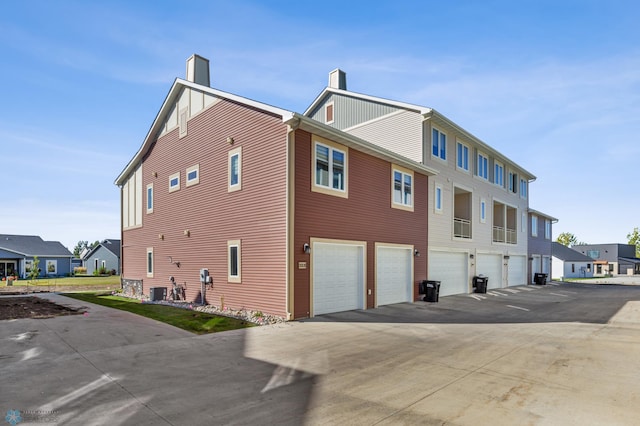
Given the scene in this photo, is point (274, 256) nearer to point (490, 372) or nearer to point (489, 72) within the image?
point (490, 372)

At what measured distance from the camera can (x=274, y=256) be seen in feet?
38.2

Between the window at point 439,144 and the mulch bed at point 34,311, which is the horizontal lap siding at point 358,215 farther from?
the mulch bed at point 34,311

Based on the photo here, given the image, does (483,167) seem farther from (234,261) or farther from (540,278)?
(234,261)

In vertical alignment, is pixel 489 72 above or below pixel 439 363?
above

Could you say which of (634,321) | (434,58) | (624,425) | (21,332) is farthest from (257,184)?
(634,321)

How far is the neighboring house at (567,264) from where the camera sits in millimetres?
53534

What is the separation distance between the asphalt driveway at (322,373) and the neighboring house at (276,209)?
226 cm

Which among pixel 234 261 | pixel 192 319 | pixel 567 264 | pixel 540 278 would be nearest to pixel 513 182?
pixel 540 278

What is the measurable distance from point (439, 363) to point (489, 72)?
11868 mm

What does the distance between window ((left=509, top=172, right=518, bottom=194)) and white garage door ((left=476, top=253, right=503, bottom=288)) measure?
596cm

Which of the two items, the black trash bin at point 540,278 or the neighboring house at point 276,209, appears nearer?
the neighboring house at point 276,209

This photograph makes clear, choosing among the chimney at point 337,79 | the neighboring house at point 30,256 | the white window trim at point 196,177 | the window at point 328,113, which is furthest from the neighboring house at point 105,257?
the chimney at point 337,79

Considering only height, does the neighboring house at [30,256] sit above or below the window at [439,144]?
below

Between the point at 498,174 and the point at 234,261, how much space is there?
2071 cm
